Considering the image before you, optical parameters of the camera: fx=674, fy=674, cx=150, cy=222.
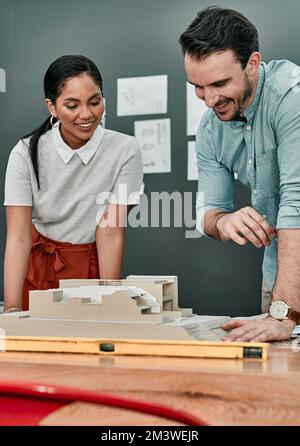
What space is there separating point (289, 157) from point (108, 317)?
2.09ft

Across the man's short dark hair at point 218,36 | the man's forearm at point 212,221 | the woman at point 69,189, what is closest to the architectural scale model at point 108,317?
the man's forearm at point 212,221

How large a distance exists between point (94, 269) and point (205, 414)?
1.50 metres

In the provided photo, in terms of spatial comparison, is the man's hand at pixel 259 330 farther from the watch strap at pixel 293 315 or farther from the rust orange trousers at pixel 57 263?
the rust orange trousers at pixel 57 263

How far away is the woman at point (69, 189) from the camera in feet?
6.59

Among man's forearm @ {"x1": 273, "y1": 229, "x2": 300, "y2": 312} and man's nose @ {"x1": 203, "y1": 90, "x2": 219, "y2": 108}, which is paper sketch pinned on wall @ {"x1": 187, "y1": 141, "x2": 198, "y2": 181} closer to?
man's nose @ {"x1": 203, "y1": 90, "x2": 219, "y2": 108}

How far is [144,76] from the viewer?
282 centimetres

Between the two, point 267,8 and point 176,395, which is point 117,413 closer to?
point 176,395

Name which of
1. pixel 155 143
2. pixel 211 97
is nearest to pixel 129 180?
pixel 211 97

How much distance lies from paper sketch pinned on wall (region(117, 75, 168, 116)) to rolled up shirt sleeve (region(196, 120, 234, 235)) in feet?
3.20

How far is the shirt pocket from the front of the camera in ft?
5.66

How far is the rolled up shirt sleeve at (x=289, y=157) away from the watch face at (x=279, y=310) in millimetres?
228

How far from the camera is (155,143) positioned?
2.81 m

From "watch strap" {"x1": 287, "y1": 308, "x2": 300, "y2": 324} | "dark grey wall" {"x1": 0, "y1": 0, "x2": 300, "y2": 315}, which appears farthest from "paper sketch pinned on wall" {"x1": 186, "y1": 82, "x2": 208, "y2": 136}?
"watch strap" {"x1": 287, "y1": 308, "x2": 300, "y2": 324}
